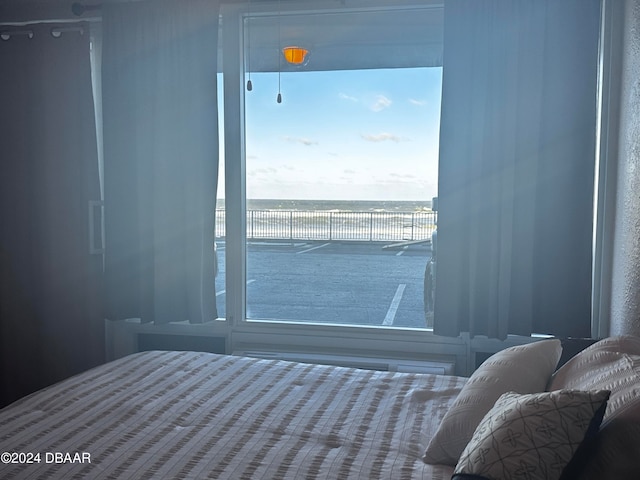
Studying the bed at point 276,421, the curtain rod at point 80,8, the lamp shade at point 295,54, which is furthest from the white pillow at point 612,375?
the curtain rod at point 80,8

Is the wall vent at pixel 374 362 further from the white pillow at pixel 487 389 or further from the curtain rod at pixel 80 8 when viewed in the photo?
the curtain rod at pixel 80 8

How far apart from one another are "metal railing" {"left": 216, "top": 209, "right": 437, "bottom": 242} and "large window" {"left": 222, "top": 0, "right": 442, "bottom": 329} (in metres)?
0.01

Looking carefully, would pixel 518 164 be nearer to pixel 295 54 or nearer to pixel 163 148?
pixel 295 54

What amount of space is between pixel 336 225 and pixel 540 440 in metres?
2.88

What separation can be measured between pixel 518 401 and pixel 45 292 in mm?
2922

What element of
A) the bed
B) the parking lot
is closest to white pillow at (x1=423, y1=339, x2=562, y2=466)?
the bed

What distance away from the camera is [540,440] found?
3.54 ft

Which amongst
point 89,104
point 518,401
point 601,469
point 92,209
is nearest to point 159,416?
point 518,401

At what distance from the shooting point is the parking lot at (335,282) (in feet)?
10.9

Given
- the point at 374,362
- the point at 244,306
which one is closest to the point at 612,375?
the point at 374,362

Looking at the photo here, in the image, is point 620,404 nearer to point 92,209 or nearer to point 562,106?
point 562,106

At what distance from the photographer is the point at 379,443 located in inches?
61.4

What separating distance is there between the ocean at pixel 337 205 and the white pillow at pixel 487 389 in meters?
1.58

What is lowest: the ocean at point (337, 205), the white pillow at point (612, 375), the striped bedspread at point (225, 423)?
the striped bedspread at point (225, 423)
